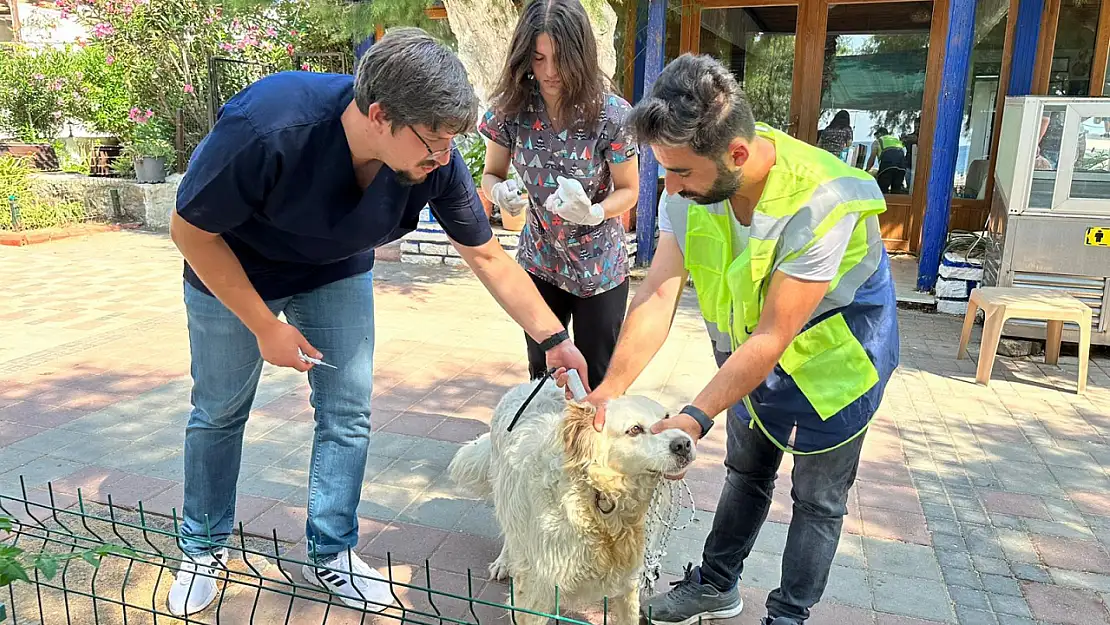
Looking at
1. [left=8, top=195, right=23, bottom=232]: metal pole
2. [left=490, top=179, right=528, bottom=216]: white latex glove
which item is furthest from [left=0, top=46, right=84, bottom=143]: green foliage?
[left=490, top=179, right=528, bottom=216]: white latex glove

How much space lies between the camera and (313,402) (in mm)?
2822

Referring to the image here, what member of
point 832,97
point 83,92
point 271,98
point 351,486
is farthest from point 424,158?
point 83,92

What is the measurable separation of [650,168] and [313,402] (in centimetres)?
631

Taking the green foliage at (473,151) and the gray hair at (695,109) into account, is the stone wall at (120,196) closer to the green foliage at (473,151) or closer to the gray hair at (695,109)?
the green foliage at (473,151)

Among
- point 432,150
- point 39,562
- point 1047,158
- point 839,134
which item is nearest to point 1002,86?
point 839,134

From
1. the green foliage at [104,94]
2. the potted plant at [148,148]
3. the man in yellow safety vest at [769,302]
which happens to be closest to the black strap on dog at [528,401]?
the man in yellow safety vest at [769,302]

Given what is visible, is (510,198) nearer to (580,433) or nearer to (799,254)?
(580,433)

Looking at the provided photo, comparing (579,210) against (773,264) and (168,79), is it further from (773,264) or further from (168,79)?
(168,79)

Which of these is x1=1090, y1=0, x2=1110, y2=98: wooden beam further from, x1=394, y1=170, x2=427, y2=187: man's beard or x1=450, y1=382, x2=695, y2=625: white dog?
x1=394, y1=170, x2=427, y2=187: man's beard

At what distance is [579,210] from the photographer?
3021 mm

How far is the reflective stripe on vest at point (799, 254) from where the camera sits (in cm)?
200

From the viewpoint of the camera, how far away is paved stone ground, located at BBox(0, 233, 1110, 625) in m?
3.11

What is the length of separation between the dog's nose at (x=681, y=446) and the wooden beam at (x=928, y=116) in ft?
26.8

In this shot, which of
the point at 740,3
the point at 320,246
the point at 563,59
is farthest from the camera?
the point at 740,3
